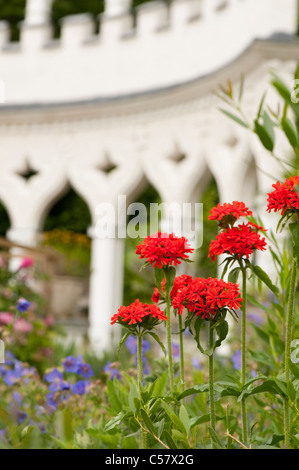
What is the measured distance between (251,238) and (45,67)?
33.1 feet

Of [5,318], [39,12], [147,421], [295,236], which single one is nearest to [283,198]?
[295,236]

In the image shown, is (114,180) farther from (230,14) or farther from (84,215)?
(84,215)

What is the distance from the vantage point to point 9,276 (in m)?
6.68

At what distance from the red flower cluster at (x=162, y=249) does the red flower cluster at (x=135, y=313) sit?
9cm

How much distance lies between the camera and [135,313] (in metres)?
1.53

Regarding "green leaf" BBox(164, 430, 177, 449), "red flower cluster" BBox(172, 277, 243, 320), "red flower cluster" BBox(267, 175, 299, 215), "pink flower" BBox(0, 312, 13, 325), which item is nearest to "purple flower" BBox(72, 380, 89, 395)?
"green leaf" BBox(164, 430, 177, 449)

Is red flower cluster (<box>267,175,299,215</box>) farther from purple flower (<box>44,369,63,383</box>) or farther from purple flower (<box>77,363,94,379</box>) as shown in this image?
purple flower (<box>77,363,94,379</box>)

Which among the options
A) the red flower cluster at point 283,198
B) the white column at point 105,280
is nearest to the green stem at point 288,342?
the red flower cluster at point 283,198

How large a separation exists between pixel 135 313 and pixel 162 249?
0.14 meters

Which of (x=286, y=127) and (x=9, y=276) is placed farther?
(x=9, y=276)

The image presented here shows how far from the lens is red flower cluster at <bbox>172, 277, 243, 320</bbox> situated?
148 centimetres

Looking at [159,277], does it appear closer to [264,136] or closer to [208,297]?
[208,297]

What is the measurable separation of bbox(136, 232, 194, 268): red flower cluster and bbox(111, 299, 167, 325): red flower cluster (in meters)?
0.09
